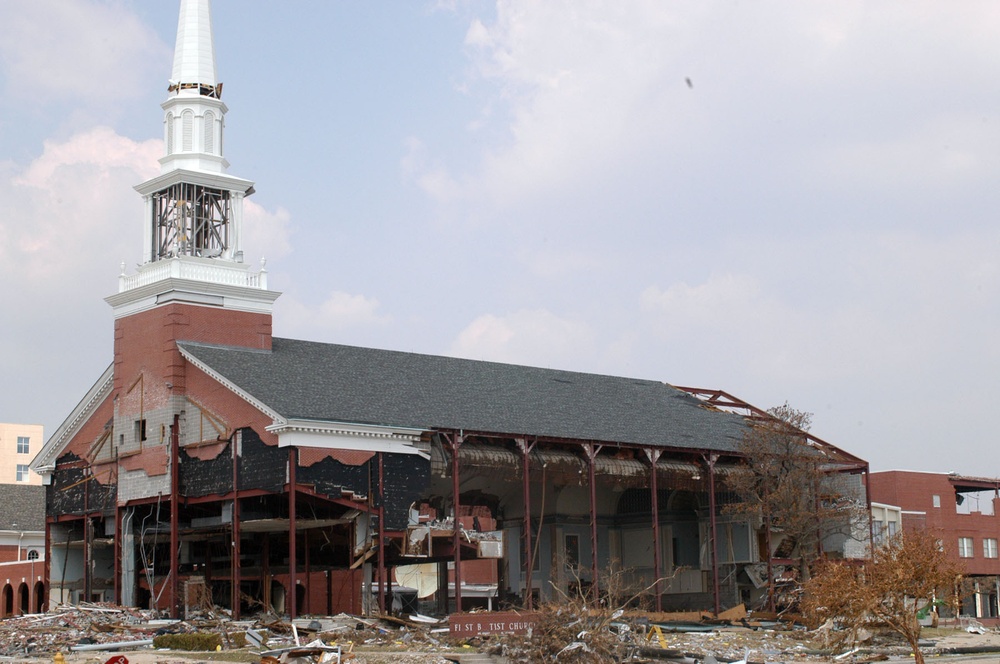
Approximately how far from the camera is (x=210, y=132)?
187ft

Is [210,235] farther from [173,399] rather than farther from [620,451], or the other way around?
[620,451]

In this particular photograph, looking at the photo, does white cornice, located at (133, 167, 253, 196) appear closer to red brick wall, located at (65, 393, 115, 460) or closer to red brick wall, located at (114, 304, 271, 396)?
red brick wall, located at (114, 304, 271, 396)

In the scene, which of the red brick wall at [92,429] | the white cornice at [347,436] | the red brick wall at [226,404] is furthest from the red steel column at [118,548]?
the white cornice at [347,436]

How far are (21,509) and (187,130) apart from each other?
3184 centimetres

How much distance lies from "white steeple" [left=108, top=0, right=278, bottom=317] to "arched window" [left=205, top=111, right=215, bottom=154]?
0.04 meters

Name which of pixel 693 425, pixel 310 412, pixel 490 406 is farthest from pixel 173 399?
pixel 693 425

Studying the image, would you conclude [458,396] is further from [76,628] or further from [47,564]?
[76,628]

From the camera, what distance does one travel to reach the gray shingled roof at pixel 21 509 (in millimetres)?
77312

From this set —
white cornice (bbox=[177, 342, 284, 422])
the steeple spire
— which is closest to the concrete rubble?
white cornice (bbox=[177, 342, 284, 422])

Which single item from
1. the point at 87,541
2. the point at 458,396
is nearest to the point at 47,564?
the point at 87,541

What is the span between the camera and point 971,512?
277ft

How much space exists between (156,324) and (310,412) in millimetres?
9270

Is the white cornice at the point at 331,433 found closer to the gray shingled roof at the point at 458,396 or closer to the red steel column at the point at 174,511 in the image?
the gray shingled roof at the point at 458,396

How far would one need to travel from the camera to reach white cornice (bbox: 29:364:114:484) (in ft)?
188
